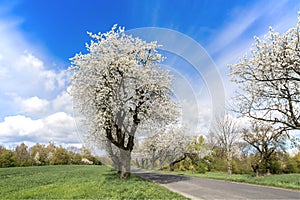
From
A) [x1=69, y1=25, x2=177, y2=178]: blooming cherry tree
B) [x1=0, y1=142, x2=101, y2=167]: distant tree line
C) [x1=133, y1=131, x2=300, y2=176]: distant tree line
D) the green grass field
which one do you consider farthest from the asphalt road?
[x1=0, y1=142, x2=101, y2=167]: distant tree line

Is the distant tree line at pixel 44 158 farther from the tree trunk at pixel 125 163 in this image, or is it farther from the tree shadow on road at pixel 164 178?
the tree trunk at pixel 125 163

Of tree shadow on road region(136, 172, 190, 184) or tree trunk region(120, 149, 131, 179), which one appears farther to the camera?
tree shadow on road region(136, 172, 190, 184)

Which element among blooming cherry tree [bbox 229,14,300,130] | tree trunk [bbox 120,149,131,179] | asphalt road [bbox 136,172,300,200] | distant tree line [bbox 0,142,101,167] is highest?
blooming cherry tree [bbox 229,14,300,130]

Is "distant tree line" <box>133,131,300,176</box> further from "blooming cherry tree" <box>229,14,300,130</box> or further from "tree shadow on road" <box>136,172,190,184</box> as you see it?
"blooming cherry tree" <box>229,14,300,130</box>

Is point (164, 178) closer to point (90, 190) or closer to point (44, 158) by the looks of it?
point (90, 190)

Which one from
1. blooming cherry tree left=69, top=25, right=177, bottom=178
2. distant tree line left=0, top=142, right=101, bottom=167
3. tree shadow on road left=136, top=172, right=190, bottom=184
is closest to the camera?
blooming cherry tree left=69, top=25, right=177, bottom=178

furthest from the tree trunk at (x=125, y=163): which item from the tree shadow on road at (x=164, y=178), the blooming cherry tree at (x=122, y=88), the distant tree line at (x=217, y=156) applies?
the distant tree line at (x=217, y=156)

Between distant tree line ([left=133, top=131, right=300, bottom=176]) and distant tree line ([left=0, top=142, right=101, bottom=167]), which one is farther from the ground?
distant tree line ([left=133, top=131, right=300, bottom=176])

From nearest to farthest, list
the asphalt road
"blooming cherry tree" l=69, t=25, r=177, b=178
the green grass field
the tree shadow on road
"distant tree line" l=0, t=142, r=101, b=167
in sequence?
1. the green grass field
2. the asphalt road
3. "blooming cherry tree" l=69, t=25, r=177, b=178
4. the tree shadow on road
5. "distant tree line" l=0, t=142, r=101, b=167

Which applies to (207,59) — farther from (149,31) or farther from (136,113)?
(136,113)

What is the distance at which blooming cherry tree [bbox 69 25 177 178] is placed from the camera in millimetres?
17531

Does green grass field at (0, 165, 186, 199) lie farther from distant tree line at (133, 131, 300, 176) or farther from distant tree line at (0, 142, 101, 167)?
distant tree line at (0, 142, 101, 167)

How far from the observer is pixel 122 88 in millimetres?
18125

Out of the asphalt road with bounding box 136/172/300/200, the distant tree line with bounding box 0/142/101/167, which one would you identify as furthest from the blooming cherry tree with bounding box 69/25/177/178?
the distant tree line with bounding box 0/142/101/167
